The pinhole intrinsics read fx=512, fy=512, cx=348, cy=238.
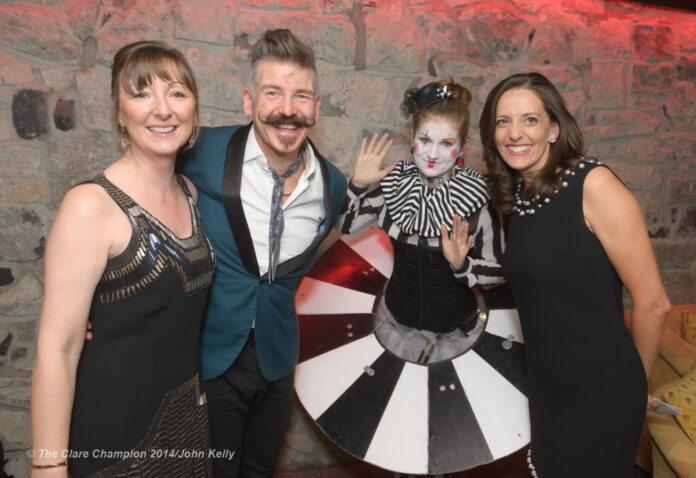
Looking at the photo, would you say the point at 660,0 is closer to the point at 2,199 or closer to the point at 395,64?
the point at 395,64

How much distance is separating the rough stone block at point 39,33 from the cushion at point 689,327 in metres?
3.22

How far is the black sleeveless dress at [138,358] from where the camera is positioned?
1294 mm

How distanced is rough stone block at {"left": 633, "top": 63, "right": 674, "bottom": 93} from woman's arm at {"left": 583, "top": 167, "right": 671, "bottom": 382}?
1.57m

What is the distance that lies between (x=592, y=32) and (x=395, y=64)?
106cm

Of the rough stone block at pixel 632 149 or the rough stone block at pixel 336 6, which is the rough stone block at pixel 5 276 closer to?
the rough stone block at pixel 336 6

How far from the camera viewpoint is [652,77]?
9.04 ft

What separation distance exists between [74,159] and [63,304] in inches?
50.2

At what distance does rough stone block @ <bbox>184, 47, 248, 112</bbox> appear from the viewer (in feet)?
7.43

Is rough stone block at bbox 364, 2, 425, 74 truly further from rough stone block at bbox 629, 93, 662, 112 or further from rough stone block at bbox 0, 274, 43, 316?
rough stone block at bbox 0, 274, 43, 316

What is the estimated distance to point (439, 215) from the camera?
186 cm

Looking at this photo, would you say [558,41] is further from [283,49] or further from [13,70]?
[13,70]

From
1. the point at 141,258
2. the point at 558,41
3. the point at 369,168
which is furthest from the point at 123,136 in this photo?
the point at 558,41

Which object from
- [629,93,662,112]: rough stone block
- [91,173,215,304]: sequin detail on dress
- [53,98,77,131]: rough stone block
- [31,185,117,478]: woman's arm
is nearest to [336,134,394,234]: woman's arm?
[91,173,215,304]: sequin detail on dress

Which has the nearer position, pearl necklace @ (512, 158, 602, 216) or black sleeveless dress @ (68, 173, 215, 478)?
black sleeveless dress @ (68, 173, 215, 478)
